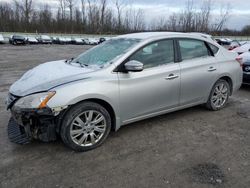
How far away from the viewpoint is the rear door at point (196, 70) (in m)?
4.01

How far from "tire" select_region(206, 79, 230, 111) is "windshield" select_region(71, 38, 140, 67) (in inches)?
79.5

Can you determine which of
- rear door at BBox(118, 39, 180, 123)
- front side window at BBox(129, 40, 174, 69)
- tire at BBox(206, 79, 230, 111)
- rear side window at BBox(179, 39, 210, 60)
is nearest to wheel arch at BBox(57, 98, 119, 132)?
rear door at BBox(118, 39, 180, 123)

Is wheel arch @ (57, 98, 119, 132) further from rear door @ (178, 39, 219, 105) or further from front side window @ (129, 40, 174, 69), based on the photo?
rear door @ (178, 39, 219, 105)

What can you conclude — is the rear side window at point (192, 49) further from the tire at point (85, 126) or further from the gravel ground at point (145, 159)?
the tire at point (85, 126)

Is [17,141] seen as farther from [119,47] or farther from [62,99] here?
[119,47]

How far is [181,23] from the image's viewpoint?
2724 inches

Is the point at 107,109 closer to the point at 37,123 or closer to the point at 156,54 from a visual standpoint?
the point at 37,123

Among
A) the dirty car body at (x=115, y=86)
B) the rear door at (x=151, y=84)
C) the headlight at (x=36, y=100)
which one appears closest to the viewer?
the headlight at (x=36, y=100)

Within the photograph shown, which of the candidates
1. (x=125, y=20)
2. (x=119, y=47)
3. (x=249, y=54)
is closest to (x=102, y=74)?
(x=119, y=47)

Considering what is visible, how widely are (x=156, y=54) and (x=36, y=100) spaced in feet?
6.64

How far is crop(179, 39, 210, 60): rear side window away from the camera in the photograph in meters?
4.06

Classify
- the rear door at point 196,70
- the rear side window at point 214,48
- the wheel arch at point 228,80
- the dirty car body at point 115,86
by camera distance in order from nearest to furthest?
the dirty car body at point 115,86 → the rear door at point 196,70 → the rear side window at point 214,48 → the wheel arch at point 228,80

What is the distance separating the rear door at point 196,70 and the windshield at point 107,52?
0.99m

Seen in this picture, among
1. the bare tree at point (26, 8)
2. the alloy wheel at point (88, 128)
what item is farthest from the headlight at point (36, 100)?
the bare tree at point (26, 8)
